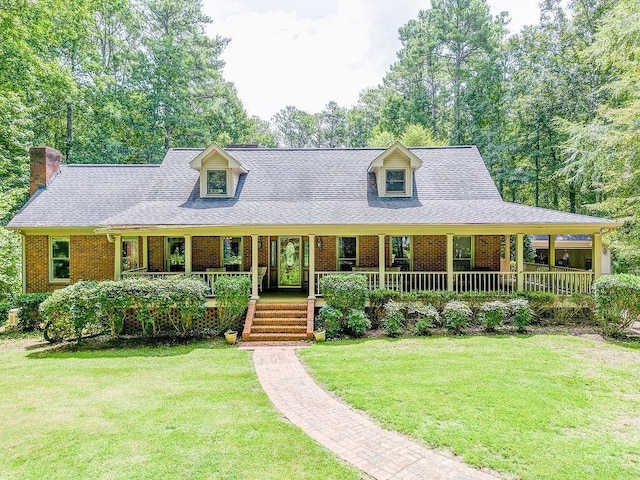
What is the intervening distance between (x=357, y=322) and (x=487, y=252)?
6.79 meters

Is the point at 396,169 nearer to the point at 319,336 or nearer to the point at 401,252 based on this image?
the point at 401,252

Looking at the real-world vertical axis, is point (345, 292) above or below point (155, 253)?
below

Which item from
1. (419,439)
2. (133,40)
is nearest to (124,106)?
(133,40)

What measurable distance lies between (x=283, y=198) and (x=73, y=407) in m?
9.79

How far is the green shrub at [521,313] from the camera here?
36.3ft

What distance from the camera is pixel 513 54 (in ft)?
96.3

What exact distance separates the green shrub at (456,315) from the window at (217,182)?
933cm

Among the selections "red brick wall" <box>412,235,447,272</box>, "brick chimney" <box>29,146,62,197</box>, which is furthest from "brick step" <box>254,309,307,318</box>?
"brick chimney" <box>29,146,62,197</box>

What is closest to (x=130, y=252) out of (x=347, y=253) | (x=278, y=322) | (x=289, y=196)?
(x=289, y=196)

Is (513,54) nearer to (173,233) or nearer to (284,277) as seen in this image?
(284,277)

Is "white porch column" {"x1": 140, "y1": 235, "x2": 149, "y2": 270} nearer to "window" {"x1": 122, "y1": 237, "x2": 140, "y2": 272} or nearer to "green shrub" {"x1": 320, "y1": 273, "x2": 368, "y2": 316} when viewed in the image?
"window" {"x1": 122, "y1": 237, "x2": 140, "y2": 272}

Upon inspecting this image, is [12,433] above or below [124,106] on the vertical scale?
below

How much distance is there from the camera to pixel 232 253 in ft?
49.7

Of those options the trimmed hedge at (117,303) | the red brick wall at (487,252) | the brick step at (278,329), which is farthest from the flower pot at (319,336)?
the red brick wall at (487,252)
